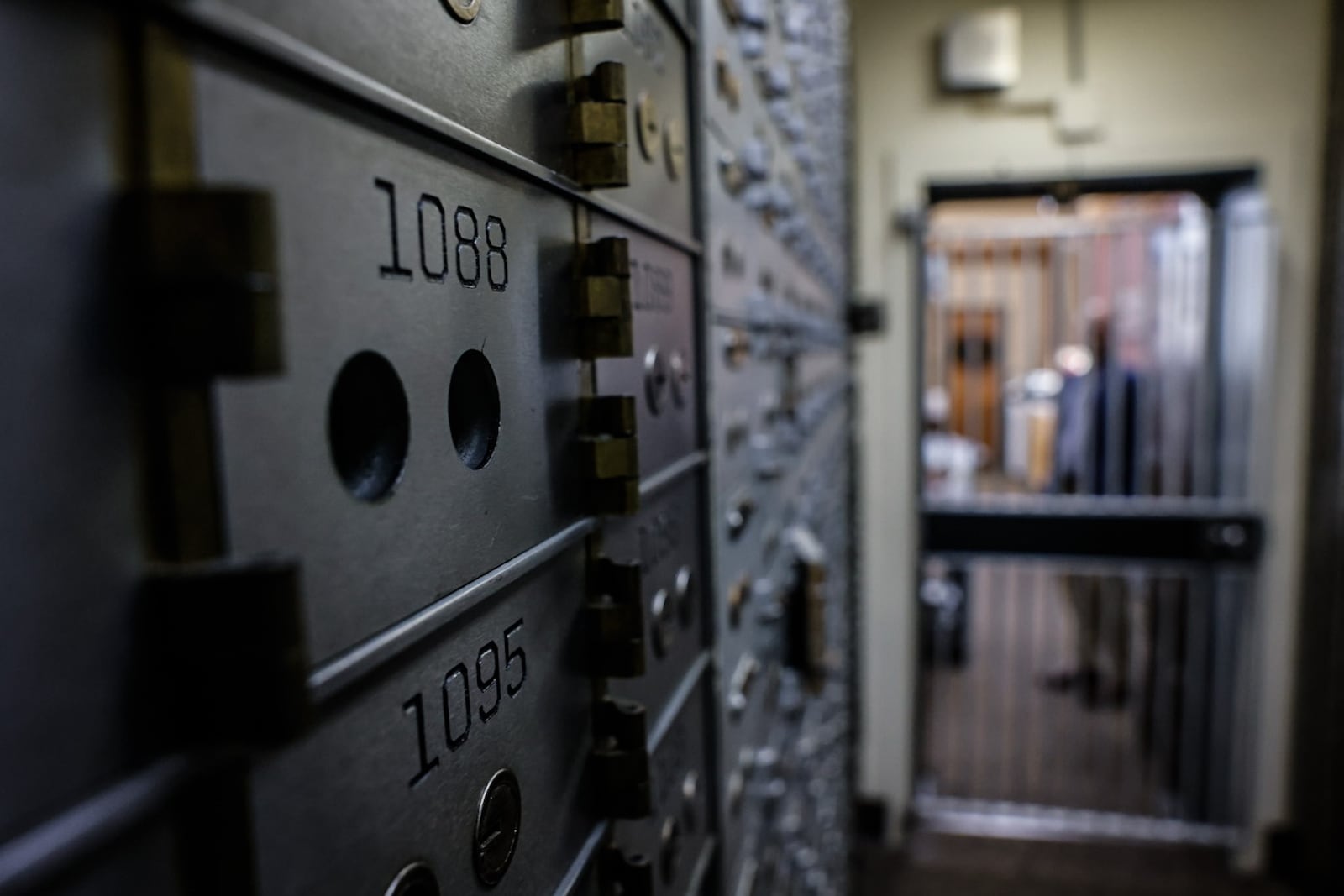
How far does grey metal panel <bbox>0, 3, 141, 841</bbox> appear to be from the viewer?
0.67 ft

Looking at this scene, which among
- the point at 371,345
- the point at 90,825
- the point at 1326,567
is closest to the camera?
the point at 90,825

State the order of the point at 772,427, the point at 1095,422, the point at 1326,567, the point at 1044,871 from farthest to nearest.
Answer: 1. the point at 1095,422
2. the point at 1044,871
3. the point at 1326,567
4. the point at 772,427

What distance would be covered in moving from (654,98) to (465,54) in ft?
1.03

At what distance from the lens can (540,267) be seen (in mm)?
480

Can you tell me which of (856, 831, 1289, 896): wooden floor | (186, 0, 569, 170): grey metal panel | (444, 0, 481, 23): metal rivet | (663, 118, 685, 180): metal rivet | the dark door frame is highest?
(663, 118, 685, 180): metal rivet

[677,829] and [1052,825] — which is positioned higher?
[677,829]

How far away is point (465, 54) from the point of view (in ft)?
1.31

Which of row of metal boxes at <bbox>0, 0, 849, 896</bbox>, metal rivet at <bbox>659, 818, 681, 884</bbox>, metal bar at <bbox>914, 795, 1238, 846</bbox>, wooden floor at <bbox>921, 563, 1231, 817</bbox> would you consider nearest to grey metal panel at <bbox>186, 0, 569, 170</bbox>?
row of metal boxes at <bbox>0, 0, 849, 896</bbox>

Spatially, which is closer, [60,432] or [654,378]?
[60,432]

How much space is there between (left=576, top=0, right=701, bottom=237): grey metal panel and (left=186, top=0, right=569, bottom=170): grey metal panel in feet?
0.20

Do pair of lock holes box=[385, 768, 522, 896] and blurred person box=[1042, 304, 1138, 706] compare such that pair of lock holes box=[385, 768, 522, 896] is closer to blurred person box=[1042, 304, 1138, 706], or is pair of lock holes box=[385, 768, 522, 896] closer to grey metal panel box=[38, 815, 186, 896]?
grey metal panel box=[38, 815, 186, 896]

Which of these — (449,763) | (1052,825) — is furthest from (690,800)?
(1052,825)

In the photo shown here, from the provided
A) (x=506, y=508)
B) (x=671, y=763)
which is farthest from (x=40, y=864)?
(x=671, y=763)

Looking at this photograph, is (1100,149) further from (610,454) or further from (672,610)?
(610,454)
